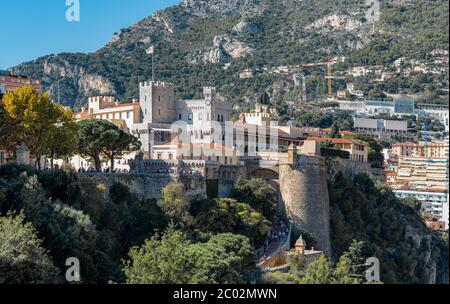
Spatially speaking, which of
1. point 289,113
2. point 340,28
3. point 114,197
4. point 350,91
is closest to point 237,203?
point 114,197

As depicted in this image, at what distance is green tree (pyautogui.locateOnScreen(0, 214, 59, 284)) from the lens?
1065 inches

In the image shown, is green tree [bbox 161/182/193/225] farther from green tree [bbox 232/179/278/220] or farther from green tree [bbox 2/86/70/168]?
green tree [bbox 2/86/70/168]

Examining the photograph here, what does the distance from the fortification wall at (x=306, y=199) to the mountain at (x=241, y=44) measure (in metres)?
72.1

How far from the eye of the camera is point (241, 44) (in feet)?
456

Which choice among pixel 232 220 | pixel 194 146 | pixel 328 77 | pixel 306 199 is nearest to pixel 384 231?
pixel 306 199

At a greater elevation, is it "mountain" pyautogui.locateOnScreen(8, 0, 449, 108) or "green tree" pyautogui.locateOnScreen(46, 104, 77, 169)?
"mountain" pyautogui.locateOnScreen(8, 0, 449, 108)

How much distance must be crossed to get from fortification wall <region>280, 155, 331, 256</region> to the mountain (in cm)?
7214

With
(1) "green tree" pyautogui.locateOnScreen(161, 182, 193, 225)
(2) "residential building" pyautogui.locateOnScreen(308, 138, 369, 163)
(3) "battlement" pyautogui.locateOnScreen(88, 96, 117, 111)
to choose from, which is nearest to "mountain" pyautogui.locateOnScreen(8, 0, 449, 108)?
(2) "residential building" pyautogui.locateOnScreen(308, 138, 369, 163)

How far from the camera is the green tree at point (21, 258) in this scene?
27.1 metres

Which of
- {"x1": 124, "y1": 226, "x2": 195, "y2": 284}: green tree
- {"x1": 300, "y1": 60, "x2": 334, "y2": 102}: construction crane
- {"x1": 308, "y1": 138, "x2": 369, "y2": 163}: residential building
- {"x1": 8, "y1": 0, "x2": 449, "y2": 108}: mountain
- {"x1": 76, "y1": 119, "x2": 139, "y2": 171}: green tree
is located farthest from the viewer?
{"x1": 300, "y1": 60, "x2": 334, "y2": 102}: construction crane

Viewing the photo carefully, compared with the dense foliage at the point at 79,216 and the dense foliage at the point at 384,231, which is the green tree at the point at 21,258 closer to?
the dense foliage at the point at 79,216

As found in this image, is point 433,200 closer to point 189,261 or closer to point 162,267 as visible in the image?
point 189,261

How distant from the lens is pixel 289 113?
328 feet

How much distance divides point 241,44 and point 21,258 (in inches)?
4495
